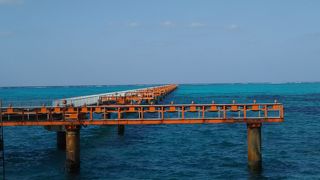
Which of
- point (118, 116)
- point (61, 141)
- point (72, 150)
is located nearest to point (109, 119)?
point (118, 116)

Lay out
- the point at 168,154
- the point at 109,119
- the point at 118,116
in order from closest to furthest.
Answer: the point at 118,116 < the point at 109,119 < the point at 168,154

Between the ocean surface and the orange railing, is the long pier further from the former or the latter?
the ocean surface

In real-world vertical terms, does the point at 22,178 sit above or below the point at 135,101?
below

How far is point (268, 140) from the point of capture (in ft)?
136

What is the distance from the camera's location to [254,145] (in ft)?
90.9

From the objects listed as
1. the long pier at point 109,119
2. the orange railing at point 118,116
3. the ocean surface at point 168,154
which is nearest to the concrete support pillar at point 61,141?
the ocean surface at point 168,154

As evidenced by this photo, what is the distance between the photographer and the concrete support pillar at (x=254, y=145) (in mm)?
27719

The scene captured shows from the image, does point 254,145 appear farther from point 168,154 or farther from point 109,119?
point 109,119

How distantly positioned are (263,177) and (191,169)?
4760 millimetres

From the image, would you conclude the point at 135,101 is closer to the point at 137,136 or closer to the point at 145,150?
the point at 137,136

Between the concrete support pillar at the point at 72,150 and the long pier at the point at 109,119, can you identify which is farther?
the concrete support pillar at the point at 72,150

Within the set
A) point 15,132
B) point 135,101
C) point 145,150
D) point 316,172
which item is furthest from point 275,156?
point 135,101

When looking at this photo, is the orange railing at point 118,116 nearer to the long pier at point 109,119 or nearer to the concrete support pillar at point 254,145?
the long pier at point 109,119

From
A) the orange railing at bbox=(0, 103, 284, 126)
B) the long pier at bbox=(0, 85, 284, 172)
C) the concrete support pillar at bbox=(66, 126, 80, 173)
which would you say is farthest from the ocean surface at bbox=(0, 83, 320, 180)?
the orange railing at bbox=(0, 103, 284, 126)
